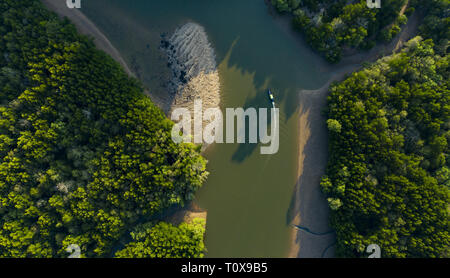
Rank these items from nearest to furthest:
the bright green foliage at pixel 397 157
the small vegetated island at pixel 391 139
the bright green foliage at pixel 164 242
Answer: the bright green foliage at pixel 397 157 < the small vegetated island at pixel 391 139 < the bright green foliage at pixel 164 242

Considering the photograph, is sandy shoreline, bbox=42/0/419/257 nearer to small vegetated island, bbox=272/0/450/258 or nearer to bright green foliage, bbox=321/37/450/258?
small vegetated island, bbox=272/0/450/258

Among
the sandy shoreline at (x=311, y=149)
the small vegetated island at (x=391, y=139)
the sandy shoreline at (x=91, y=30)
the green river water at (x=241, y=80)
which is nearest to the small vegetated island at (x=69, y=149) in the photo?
the sandy shoreline at (x=91, y=30)

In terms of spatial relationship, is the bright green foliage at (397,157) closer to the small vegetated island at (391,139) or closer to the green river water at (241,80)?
the small vegetated island at (391,139)

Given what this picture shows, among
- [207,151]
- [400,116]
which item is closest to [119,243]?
[207,151]

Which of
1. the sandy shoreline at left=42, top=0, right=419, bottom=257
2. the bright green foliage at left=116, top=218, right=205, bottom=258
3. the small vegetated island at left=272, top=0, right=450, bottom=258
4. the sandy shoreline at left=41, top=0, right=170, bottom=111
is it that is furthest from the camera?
the sandy shoreline at left=42, top=0, right=419, bottom=257

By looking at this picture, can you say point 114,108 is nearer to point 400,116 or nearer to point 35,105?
point 35,105

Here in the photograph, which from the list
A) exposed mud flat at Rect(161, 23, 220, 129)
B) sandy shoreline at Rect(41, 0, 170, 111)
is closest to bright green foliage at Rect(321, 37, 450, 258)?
exposed mud flat at Rect(161, 23, 220, 129)

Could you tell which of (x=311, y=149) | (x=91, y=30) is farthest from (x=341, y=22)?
(x=91, y=30)
